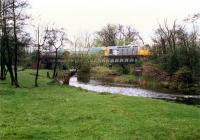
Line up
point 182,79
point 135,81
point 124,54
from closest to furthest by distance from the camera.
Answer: point 182,79 < point 135,81 < point 124,54

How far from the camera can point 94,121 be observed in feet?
60.1

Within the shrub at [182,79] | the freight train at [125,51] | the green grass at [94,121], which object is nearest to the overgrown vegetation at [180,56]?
the shrub at [182,79]

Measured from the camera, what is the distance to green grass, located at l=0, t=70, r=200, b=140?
15211mm

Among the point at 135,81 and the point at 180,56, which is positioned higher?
the point at 180,56

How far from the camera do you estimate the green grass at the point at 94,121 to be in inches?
599

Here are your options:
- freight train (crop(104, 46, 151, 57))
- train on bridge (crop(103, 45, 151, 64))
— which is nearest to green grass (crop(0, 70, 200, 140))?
freight train (crop(104, 46, 151, 57))

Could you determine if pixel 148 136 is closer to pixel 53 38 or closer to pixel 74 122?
pixel 74 122

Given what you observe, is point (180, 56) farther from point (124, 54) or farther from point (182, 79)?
point (124, 54)

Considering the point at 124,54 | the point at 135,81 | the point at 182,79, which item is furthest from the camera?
the point at 124,54

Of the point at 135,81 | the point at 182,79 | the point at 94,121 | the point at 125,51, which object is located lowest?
the point at 135,81

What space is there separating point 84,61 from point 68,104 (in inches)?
2289

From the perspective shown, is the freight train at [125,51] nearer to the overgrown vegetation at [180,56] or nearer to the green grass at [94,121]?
the overgrown vegetation at [180,56]

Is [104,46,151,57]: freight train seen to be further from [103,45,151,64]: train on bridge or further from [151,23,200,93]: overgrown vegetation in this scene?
[151,23,200,93]: overgrown vegetation

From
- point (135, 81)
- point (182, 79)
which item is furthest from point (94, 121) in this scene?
point (135, 81)
